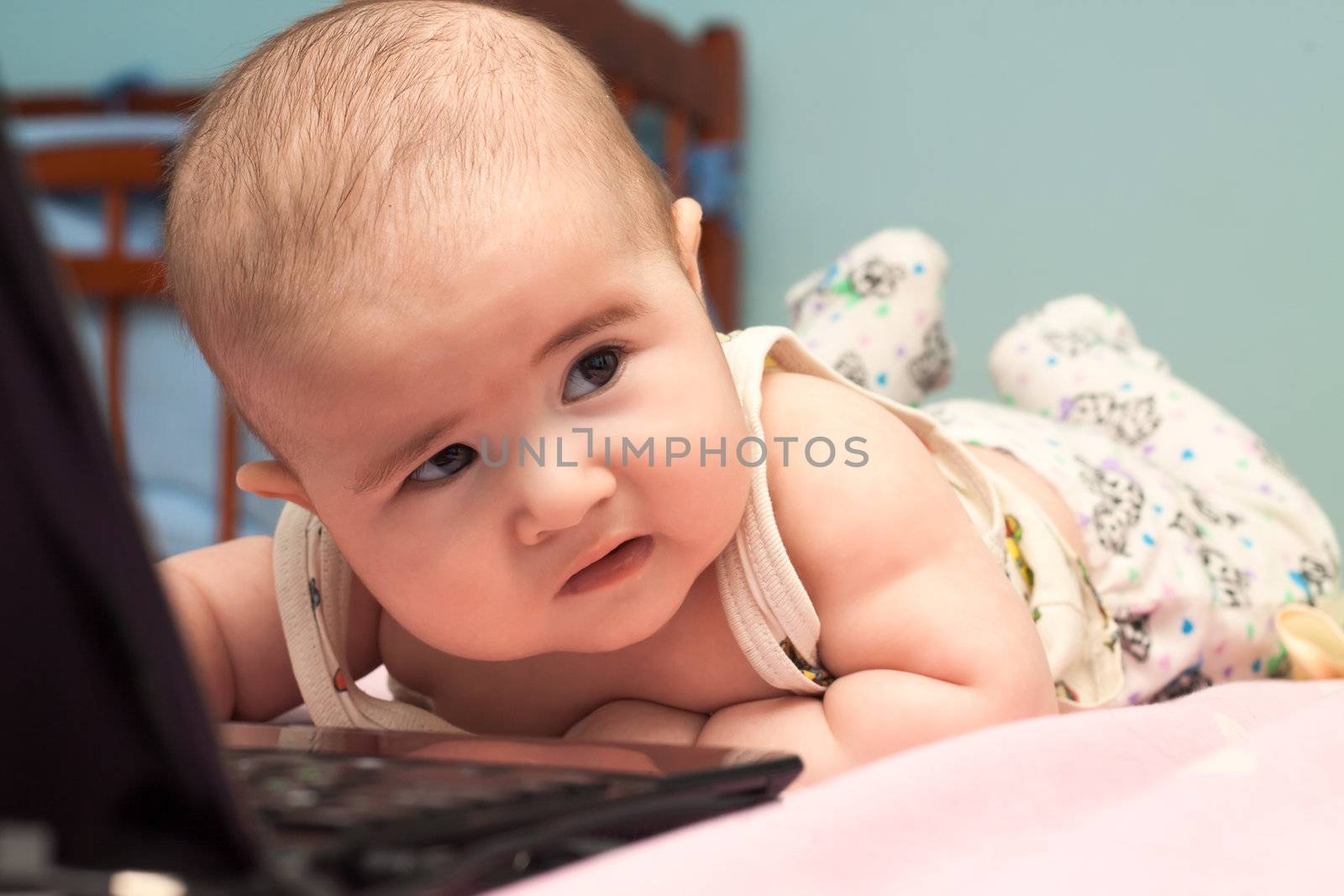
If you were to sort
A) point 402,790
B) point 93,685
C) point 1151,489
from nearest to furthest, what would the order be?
point 93,685 → point 402,790 → point 1151,489

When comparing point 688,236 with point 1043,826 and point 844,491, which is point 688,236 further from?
point 1043,826

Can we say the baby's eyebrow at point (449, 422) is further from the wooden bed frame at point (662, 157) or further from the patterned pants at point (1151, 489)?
the wooden bed frame at point (662, 157)

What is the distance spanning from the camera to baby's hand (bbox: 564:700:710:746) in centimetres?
79

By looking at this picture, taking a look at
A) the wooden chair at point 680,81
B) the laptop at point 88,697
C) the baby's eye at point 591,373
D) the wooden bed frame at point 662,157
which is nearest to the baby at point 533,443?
the baby's eye at point 591,373

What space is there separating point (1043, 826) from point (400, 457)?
372mm

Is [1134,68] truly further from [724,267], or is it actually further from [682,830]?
[682,830]

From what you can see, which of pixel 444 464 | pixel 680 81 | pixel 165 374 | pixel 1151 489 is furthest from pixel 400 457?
pixel 165 374

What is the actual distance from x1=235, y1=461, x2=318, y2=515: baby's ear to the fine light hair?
5 centimetres

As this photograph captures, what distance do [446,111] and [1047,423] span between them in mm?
789

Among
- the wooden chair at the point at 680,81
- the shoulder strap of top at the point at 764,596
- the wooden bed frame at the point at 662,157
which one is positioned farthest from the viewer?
the wooden bed frame at the point at 662,157

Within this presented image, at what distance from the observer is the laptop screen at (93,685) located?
0.90 ft

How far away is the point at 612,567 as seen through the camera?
70cm

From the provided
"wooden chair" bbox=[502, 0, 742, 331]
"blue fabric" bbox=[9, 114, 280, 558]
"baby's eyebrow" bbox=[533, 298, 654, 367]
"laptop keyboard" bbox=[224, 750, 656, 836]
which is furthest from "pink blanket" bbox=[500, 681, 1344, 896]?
"blue fabric" bbox=[9, 114, 280, 558]

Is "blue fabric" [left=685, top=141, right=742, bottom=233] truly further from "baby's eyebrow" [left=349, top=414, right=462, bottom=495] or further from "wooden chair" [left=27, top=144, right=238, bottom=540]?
"baby's eyebrow" [left=349, top=414, right=462, bottom=495]
